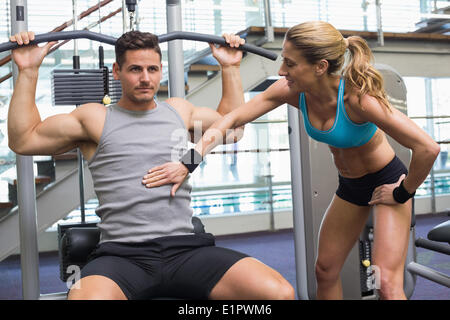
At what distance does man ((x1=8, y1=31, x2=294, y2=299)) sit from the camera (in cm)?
149

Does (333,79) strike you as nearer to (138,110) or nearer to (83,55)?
(138,110)

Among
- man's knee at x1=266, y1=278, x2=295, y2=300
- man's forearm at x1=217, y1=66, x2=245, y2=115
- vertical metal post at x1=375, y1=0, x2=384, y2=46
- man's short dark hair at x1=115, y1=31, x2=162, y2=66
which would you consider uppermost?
vertical metal post at x1=375, y1=0, x2=384, y2=46

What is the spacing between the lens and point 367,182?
1790 millimetres

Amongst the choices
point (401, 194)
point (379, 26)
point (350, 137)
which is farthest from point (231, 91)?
point (379, 26)

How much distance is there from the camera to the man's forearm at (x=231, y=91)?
1.90 metres

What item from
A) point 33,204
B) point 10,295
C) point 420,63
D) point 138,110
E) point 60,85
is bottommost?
point 10,295

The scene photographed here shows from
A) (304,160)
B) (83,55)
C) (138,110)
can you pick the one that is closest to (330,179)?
(304,160)

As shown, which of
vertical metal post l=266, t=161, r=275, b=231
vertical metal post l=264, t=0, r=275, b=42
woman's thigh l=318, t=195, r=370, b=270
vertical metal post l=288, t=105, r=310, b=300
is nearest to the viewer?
woman's thigh l=318, t=195, r=370, b=270

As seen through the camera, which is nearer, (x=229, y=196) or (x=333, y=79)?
(x=333, y=79)

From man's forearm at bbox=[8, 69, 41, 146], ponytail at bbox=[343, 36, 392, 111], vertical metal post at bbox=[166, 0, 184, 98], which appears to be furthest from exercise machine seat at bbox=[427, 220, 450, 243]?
man's forearm at bbox=[8, 69, 41, 146]

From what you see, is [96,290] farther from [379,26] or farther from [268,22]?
[379,26]

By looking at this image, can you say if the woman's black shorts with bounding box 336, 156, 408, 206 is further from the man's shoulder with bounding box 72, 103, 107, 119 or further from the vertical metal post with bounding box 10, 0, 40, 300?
the vertical metal post with bounding box 10, 0, 40, 300

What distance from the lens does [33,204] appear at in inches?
83.8

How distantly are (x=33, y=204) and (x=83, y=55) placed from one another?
2025mm
